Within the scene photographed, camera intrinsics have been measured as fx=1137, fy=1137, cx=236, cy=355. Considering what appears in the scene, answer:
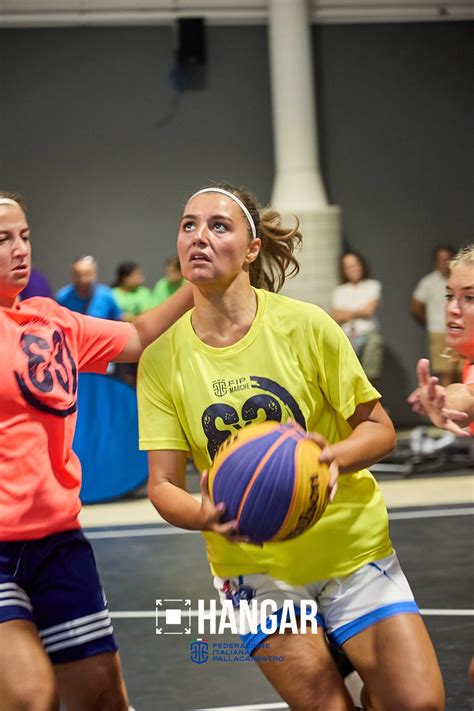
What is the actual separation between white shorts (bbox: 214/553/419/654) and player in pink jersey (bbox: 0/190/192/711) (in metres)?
0.46

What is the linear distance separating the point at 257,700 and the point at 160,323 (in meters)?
1.76

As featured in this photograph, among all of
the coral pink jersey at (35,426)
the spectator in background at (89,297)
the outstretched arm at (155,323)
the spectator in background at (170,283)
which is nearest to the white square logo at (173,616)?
the outstretched arm at (155,323)

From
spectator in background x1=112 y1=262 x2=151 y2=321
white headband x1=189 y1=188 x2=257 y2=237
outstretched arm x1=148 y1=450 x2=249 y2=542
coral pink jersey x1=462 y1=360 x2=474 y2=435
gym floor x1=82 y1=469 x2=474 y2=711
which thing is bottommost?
gym floor x1=82 y1=469 x2=474 y2=711

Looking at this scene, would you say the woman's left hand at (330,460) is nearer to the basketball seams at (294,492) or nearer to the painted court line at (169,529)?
the basketball seams at (294,492)

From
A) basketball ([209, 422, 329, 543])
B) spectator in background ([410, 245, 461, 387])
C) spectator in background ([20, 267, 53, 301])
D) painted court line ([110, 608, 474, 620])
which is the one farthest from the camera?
spectator in background ([410, 245, 461, 387])

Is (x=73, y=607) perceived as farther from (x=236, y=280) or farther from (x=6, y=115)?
(x=6, y=115)

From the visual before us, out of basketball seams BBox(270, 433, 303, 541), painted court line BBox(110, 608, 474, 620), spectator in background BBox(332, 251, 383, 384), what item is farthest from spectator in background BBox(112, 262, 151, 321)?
basketball seams BBox(270, 433, 303, 541)

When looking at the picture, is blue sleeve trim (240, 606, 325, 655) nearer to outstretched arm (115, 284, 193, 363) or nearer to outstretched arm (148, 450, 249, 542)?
outstretched arm (148, 450, 249, 542)

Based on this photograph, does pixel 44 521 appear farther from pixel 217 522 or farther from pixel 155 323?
pixel 155 323

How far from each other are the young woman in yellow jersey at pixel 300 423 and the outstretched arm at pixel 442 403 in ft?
0.39

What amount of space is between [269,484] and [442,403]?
0.63 m

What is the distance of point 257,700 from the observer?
4.57m

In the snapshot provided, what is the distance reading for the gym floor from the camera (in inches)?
185

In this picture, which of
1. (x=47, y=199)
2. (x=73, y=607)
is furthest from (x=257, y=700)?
(x=47, y=199)
